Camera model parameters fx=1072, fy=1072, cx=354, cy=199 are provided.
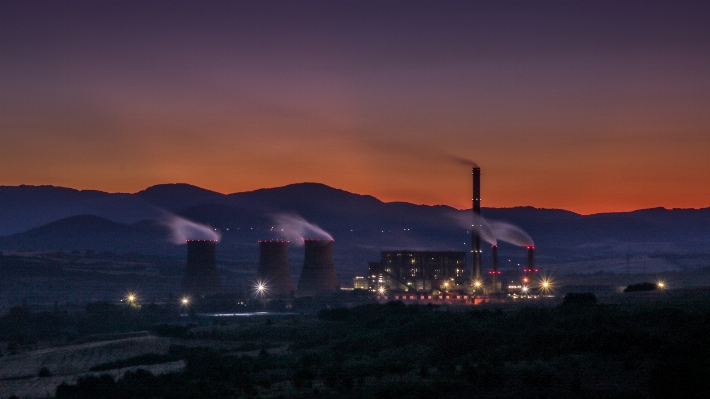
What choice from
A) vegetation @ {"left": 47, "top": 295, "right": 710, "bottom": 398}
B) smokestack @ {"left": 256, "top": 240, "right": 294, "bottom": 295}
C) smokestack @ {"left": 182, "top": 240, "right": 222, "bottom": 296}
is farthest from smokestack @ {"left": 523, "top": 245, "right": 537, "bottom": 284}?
vegetation @ {"left": 47, "top": 295, "right": 710, "bottom": 398}

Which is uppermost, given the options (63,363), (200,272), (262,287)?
(200,272)

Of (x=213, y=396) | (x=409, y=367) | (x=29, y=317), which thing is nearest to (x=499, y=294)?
(x=29, y=317)

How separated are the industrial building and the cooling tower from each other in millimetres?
7386

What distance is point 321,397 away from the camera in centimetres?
2827

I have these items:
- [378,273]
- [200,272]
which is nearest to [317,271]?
[200,272]

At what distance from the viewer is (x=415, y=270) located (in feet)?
295

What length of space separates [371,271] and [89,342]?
37.4m

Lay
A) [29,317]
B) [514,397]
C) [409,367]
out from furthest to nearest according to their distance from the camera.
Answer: [29,317] < [409,367] < [514,397]

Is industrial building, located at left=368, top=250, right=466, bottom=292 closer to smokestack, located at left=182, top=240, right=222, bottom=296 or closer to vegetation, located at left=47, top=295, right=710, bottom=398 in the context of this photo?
smokestack, located at left=182, top=240, right=222, bottom=296

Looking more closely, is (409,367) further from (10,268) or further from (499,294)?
(10,268)

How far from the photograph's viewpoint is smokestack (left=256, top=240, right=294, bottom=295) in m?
81.7

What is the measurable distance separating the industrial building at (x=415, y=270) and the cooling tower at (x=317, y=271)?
7386mm

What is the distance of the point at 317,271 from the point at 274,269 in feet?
11.3

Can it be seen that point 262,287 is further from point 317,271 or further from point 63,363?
point 63,363
